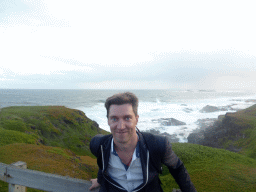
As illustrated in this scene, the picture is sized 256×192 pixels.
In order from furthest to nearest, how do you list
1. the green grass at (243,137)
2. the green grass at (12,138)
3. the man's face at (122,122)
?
1. the green grass at (243,137)
2. the green grass at (12,138)
3. the man's face at (122,122)

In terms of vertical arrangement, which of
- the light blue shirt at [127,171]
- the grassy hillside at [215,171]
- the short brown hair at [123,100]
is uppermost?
the short brown hair at [123,100]

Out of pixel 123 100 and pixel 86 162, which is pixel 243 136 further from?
pixel 123 100

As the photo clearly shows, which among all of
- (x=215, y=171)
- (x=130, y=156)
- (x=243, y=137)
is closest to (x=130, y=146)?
(x=130, y=156)

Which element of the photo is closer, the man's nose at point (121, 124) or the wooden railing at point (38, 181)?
the man's nose at point (121, 124)

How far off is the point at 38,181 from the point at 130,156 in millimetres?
1702

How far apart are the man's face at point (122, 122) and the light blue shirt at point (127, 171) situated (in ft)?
0.73

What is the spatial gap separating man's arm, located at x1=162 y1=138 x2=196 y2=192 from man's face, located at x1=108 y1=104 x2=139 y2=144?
1.69 feet

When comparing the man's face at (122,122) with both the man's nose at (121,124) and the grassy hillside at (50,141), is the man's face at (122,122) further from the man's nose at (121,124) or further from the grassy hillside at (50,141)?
the grassy hillside at (50,141)

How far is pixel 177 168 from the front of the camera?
7.66 ft

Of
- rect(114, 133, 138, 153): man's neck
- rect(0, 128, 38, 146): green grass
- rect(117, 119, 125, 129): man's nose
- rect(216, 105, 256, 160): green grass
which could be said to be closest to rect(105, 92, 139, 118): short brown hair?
rect(117, 119, 125, 129): man's nose

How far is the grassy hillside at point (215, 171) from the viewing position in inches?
241

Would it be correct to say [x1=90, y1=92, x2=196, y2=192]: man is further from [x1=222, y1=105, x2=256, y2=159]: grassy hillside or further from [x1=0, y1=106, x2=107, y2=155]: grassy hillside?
[x1=222, y1=105, x2=256, y2=159]: grassy hillside

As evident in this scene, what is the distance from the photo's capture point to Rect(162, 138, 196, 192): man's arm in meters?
2.28

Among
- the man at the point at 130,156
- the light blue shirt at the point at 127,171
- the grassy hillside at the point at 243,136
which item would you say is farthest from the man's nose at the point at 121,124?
the grassy hillside at the point at 243,136
